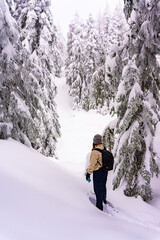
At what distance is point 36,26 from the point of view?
13758mm

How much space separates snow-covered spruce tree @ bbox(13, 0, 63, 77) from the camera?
1302 centimetres

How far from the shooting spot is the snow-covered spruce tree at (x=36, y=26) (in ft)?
42.7

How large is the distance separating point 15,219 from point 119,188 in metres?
5.50

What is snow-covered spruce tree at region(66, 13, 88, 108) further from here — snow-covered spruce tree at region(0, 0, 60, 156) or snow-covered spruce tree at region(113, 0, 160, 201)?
snow-covered spruce tree at region(113, 0, 160, 201)

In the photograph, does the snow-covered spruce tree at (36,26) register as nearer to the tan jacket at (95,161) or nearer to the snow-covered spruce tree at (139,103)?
the snow-covered spruce tree at (139,103)

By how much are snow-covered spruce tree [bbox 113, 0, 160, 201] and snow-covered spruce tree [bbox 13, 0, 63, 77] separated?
766 cm

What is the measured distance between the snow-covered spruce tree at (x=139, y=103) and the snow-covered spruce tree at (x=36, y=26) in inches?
302

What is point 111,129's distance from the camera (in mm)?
8375

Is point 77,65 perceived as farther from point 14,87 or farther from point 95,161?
point 95,161

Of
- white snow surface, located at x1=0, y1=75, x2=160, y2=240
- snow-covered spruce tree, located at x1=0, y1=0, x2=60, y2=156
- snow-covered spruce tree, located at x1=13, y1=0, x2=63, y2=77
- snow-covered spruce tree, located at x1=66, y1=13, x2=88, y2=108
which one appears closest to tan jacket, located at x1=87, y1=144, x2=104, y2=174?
white snow surface, located at x1=0, y1=75, x2=160, y2=240

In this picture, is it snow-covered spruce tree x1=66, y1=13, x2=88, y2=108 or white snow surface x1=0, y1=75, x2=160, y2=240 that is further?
snow-covered spruce tree x1=66, y1=13, x2=88, y2=108

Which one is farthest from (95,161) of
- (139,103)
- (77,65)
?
(77,65)

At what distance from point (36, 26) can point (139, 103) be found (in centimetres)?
1024

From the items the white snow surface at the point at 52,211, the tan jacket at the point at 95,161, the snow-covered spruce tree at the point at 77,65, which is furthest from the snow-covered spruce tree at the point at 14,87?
the snow-covered spruce tree at the point at 77,65
